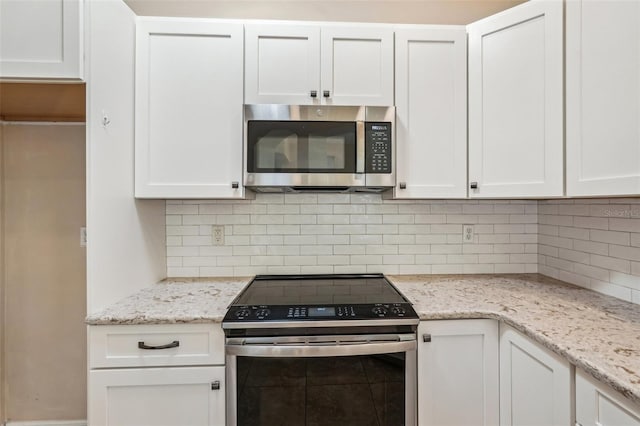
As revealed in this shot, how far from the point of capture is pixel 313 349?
1.22 m

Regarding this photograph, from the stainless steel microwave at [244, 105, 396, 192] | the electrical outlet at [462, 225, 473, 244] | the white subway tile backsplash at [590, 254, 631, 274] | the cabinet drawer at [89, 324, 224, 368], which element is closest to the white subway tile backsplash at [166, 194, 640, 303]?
the electrical outlet at [462, 225, 473, 244]

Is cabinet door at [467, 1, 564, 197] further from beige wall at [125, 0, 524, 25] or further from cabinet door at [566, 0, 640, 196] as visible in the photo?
beige wall at [125, 0, 524, 25]

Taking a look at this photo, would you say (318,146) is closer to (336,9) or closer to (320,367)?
(336,9)

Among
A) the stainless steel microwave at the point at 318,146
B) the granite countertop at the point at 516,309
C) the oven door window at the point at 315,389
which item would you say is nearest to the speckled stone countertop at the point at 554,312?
the granite countertop at the point at 516,309

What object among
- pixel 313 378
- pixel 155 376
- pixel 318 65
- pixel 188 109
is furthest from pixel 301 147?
pixel 155 376

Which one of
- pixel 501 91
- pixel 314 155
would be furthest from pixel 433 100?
pixel 314 155

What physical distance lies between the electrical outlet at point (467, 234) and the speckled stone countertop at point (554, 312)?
8.8 inches

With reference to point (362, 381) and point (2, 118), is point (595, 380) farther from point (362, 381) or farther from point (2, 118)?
point (2, 118)

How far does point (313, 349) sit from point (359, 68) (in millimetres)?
1335

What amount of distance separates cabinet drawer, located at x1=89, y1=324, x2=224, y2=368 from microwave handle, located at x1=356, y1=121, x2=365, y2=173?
3.11ft

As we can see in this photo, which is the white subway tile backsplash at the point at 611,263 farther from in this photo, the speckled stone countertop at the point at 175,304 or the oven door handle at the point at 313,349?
the speckled stone countertop at the point at 175,304

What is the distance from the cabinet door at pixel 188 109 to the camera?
5.05 feet

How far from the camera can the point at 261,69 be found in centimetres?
156

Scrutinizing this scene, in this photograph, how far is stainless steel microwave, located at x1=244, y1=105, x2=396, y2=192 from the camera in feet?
4.97
